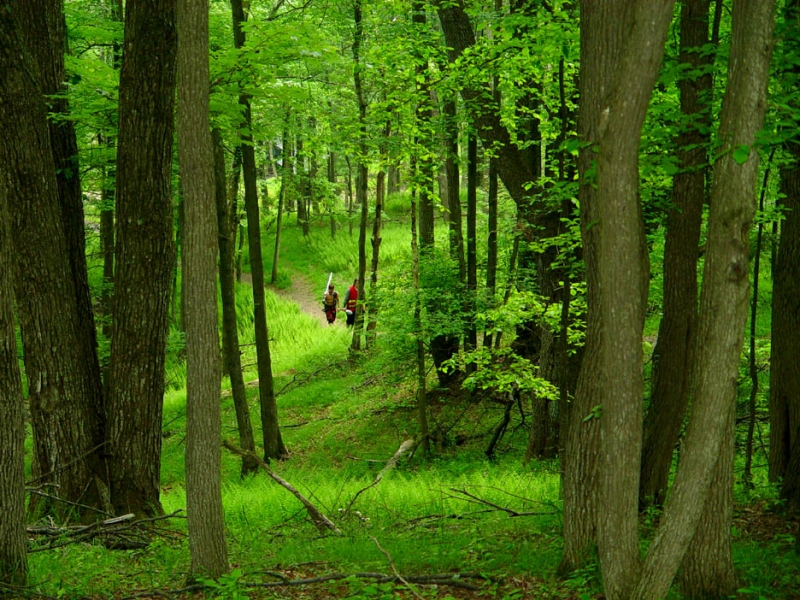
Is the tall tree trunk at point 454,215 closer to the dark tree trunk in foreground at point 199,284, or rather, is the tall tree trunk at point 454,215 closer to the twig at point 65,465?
the twig at point 65,465

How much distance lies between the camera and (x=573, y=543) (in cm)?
523

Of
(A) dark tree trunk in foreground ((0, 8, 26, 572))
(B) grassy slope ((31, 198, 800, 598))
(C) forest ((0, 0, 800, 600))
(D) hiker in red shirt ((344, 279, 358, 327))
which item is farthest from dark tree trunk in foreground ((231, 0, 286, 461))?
(A) dark tree trunk in foreground ((0, 8, 26, 572))

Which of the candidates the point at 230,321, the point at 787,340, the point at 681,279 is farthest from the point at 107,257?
the point at 787,340

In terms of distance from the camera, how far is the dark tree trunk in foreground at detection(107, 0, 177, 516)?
7055 mm

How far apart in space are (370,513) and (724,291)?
17.9ft

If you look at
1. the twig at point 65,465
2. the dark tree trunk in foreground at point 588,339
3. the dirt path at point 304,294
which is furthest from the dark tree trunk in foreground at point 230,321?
the dirt path at point 304,294

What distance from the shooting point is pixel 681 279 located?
241 inches

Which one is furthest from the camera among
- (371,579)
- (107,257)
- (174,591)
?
(107,257)

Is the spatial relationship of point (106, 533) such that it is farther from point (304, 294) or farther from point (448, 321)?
point (304, 294)

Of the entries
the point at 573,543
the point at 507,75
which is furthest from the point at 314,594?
the point at 507,75

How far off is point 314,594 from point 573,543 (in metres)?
1.95

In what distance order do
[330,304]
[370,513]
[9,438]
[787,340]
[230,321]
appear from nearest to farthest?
[9,438] → [787,340] → [370,513] → [230,321] → [330,304]

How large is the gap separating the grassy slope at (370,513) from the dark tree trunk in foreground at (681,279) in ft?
3.08

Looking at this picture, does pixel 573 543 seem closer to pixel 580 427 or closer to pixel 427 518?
pixel 580 427
